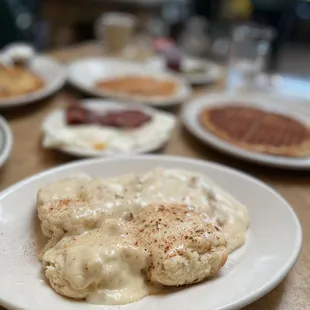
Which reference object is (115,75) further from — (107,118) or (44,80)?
(107,118)

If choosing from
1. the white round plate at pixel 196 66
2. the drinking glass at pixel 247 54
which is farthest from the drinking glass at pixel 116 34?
the drinking glass at pixel 247 54

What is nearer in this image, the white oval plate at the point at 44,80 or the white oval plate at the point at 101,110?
the white oval plate at the point at 101,110

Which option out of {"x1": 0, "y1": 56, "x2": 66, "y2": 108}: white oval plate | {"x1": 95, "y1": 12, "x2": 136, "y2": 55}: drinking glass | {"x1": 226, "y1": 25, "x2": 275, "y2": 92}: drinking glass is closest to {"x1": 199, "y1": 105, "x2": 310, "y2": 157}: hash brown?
{"x1": 226, "y1": 25, "x2": 275, "y2": 92}: drinking glass

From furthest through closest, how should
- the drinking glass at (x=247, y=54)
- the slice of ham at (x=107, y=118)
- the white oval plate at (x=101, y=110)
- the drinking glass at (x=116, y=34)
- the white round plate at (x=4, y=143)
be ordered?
1. the drinking glass at (x=116, y=34)
2. the drinking glass at (x=247, y=54)
3. the slice of ham at (x=107, y=118)
4. the white oval plate at (x=101, y=110)
5. the white round plate at (x=4, y=143)

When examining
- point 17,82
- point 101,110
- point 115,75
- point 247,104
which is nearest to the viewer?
point 101,110

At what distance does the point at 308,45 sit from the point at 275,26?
44.2 inches

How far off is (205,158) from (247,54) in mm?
881

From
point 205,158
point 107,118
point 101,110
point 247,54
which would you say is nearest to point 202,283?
point 205,158

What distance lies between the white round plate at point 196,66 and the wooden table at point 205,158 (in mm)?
586

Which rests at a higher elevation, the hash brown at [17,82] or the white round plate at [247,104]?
the hash brown at [17,82]

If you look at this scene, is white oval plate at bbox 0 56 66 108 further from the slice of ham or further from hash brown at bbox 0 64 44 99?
the slice of ham

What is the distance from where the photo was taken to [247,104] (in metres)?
1.86

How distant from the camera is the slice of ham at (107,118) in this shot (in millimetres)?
1453

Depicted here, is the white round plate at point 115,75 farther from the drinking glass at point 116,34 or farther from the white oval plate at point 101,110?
the drinking glass at point 116,34
